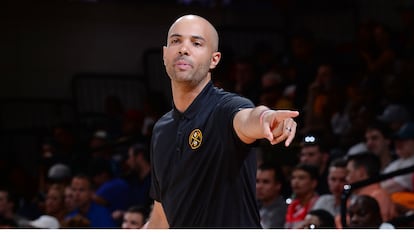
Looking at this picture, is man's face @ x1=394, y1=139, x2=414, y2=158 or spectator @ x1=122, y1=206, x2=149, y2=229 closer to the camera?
spectator @ x1=122, y1=206, x2=149, y2=229

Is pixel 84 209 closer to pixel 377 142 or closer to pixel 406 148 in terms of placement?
pixel 377 142

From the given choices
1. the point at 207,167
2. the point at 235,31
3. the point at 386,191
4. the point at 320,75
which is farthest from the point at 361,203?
the point at 235,31

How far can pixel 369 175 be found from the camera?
21.8 ft

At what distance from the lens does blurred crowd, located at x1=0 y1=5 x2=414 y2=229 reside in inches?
261

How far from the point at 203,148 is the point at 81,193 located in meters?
4.52

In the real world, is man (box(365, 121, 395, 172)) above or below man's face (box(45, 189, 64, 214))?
above

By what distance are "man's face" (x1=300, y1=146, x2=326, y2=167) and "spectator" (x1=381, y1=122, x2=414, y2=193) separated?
0.54m

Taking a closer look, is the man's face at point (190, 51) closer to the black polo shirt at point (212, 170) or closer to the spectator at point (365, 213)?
the black polo shirt at point (212, 170)

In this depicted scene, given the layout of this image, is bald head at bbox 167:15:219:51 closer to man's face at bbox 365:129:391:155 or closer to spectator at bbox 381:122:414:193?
spectator at bbox 381:122:414:193

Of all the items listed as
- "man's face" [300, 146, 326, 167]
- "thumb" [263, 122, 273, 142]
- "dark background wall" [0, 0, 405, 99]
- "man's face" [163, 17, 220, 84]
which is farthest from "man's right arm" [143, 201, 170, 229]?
"dark background wall" [0, 0, 405, 99]

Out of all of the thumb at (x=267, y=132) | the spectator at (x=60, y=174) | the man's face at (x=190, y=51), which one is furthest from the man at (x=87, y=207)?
the thumb at (x=267, y=132)

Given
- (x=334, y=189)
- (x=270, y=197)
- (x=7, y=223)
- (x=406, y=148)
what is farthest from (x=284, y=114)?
(x=7, y=223)

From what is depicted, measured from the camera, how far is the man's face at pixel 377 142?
732 centimetres

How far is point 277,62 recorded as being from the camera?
10.6 meters
